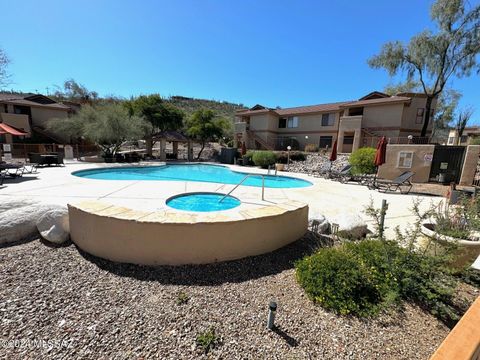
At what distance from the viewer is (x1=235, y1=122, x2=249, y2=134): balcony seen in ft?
96.4

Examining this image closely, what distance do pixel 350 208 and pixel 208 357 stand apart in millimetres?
6196

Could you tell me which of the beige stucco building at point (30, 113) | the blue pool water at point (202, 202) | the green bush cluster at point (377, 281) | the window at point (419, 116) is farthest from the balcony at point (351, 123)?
the beige stucco building at point (30, 113)

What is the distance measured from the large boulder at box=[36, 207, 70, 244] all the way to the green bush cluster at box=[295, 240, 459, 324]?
14.1 ft

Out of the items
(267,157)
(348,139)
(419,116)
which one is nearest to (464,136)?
(419,116)

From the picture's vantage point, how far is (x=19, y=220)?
4.21 m

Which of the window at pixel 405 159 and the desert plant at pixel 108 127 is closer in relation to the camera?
the window at pixel 405 159

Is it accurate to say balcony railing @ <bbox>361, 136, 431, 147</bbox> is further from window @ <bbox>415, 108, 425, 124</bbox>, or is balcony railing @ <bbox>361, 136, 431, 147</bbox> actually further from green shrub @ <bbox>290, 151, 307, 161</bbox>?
green shrub @ <bbox>290, 151, 307, 161</bbox>

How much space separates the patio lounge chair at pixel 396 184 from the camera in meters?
10.1

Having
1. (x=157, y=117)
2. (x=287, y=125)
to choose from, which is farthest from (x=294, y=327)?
(x=287, y=125)

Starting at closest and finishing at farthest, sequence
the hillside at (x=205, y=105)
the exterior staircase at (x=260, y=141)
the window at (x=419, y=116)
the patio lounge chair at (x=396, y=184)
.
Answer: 1. the patio lounge chair at (x=396, y=184)
2. the window at (x=419, y=116)
3. the exterior staircase at (x=260, y=141)
4. the hillside at (x=205, y=105)

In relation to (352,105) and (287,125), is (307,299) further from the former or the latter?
(287,125)

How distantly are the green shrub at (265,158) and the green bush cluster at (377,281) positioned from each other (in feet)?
54.3

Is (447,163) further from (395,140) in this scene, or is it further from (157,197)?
(157,197)

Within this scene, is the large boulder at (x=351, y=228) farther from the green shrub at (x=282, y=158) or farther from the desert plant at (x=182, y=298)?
the green shrub at (x=282, y=158)
